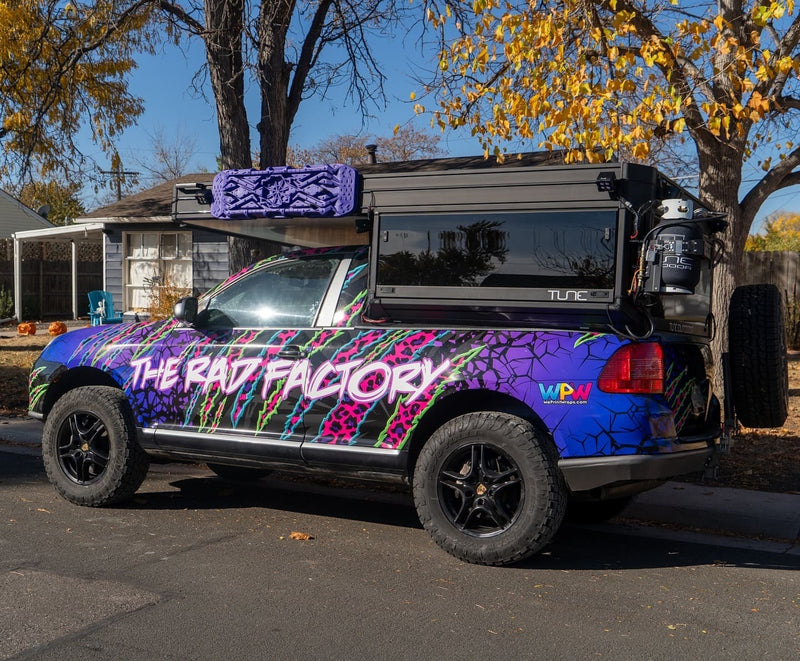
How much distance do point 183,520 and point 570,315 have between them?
290cm

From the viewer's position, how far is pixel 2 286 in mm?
24109

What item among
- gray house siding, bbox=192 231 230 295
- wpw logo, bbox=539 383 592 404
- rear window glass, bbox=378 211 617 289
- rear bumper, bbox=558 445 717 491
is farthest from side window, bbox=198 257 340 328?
gray house siding, bbox=192 231 230 295

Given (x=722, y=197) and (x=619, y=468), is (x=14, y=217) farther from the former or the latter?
(x=619, y=468)

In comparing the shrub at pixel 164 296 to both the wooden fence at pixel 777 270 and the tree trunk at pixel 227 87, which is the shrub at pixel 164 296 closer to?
the tree trunk at pixel 227 87

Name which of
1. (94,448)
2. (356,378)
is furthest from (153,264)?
(356,378)

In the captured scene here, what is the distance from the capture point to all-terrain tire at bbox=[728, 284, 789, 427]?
516 centimetres

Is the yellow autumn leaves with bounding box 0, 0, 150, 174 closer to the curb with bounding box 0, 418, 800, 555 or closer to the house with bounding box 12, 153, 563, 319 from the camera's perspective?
the house with bounding box 12, 153, 563, 319

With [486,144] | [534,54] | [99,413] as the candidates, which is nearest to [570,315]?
[99,413]

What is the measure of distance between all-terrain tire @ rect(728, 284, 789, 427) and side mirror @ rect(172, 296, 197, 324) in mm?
3414

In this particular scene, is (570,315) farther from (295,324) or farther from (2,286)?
(2,286)

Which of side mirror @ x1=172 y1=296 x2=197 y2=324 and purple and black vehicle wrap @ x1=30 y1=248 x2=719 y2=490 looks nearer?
purple and black vehicle wrap @ x1=30 y1=248 x2=719 y2=490

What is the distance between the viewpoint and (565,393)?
4555 millimetres

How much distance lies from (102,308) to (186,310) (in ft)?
43.9

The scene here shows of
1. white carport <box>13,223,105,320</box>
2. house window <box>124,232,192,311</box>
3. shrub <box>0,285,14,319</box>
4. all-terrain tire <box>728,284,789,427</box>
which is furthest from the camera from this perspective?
shrub <box>0,285,14,319</box>
